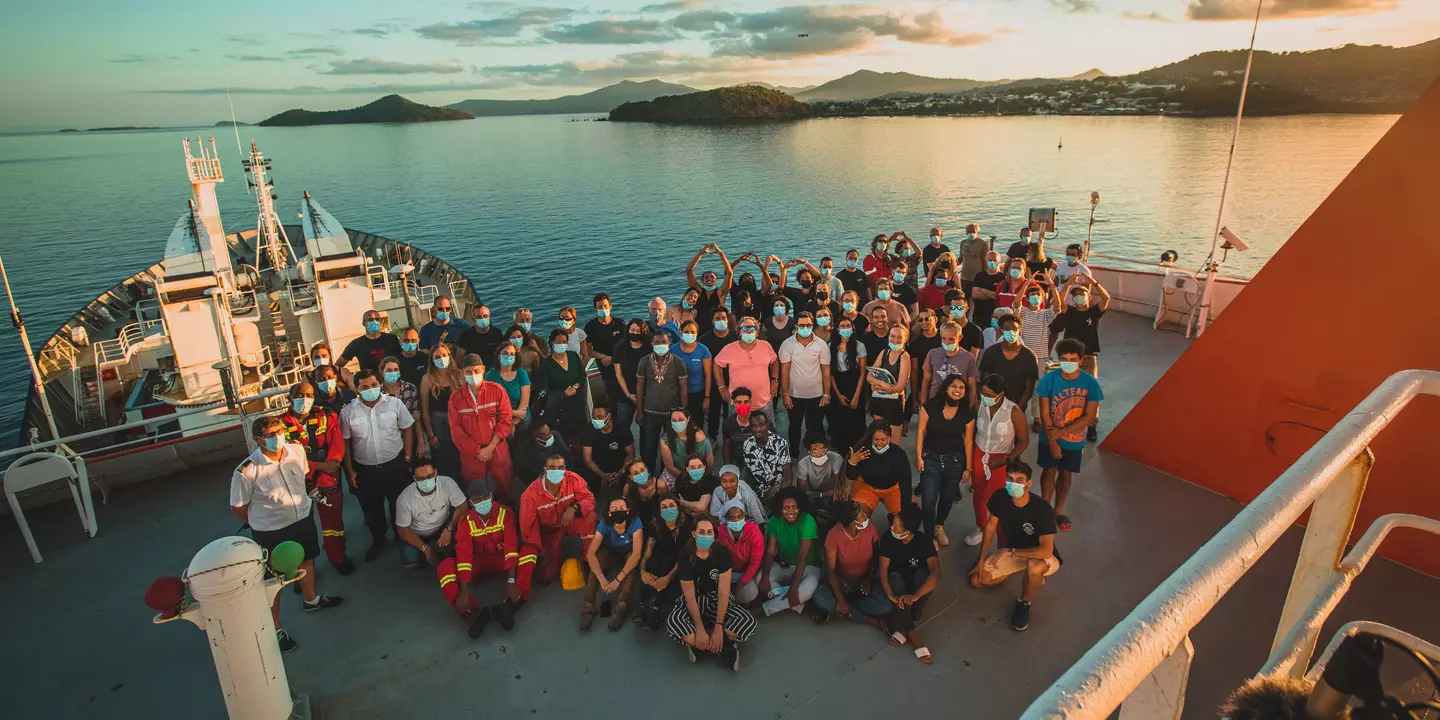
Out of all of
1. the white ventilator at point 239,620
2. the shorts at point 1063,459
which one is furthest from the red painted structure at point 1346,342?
the white ventilator at point 239,620

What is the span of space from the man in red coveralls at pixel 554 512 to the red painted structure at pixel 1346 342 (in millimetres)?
5428

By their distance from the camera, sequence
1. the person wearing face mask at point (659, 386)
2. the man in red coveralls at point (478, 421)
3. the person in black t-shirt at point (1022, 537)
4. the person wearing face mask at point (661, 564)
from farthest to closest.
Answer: the person wearing face mask at point (659, 386), the man in red coveralls at point (478, 421), the person wearing face mask at point (661, 564), the person in black t-shirt at point (1022, 537)

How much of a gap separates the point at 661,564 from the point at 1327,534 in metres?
4.34

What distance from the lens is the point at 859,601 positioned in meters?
5.26

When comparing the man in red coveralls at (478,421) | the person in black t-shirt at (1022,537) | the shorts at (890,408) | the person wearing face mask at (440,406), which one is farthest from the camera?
the shorts at (890,408)

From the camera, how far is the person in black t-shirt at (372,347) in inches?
289

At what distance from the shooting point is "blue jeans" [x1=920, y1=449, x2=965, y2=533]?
5922mm

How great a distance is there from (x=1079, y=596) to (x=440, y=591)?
16.5ft

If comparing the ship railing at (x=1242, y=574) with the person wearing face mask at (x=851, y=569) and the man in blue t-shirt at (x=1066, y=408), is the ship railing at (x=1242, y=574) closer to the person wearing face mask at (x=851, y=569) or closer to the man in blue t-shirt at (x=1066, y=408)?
the person wearing face mask at (x=851, y=569)

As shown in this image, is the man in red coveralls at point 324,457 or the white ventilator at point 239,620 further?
the man in red coveralls at point 324,457

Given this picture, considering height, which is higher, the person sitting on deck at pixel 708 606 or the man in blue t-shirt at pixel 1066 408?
the man in blue t-shirt at pixel 1066 408

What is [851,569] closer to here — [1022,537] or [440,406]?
[1022,537]

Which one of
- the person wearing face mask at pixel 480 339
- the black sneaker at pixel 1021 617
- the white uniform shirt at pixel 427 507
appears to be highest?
the person wearing face mask at pixel 480 339

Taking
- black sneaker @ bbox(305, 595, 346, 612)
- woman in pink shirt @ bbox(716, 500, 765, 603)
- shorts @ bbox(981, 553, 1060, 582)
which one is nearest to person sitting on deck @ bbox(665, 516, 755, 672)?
woman in pink shirt @ bbox(716, 500, 765, 603)
